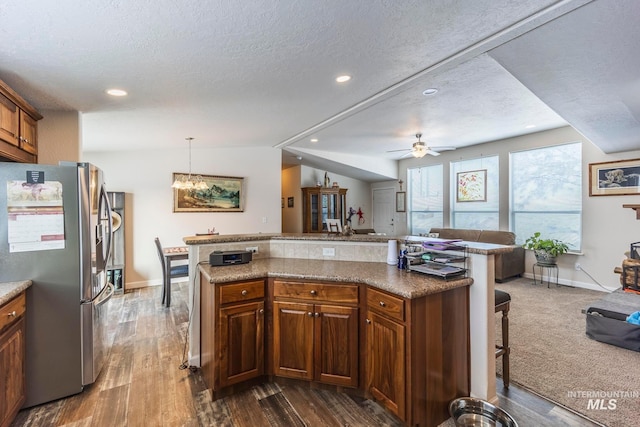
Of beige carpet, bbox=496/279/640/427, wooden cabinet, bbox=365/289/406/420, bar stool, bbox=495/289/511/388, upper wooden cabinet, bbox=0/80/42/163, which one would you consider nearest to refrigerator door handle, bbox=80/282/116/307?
upper wooden cabinet, bbox=0/80/42/163

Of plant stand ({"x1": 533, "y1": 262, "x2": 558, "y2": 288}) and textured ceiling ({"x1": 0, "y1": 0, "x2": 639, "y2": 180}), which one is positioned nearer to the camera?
textured ceiling ({"x1": 0, "y1": 0, "x2": 639, "y2": 180})

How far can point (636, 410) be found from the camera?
1943 millimetres

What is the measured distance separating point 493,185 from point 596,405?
193 inches

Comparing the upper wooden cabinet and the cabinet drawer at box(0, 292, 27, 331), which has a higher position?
the upper wooden cabinet

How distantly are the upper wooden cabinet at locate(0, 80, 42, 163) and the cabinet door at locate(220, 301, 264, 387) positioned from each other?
196 cm

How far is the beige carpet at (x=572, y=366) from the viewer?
2.00 metres

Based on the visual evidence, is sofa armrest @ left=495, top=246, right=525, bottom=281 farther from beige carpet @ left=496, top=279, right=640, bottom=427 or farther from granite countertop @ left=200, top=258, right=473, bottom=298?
granite countertop @ left=200, top=258, right=473, bottom=298

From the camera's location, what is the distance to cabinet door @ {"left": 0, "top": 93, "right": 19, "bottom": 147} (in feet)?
6.62

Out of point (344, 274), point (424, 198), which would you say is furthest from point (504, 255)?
point (344, 274)

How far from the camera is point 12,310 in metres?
1.79

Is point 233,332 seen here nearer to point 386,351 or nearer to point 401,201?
point 386,351

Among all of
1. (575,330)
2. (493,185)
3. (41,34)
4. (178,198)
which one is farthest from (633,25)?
(178,198)

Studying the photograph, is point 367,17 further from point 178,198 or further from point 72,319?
point 178,198

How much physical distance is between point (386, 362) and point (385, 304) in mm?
362
